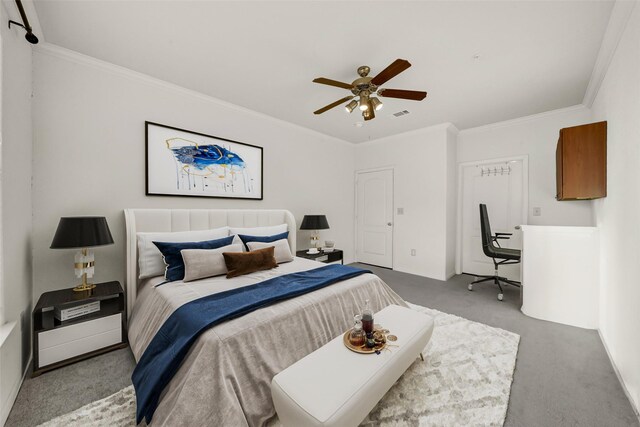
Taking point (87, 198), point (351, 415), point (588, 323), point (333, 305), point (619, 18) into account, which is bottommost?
point (588, 323)

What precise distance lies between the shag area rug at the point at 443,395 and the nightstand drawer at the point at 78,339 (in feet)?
2.11

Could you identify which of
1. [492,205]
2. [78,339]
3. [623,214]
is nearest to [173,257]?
[78,339]

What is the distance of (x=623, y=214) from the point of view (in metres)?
1.91

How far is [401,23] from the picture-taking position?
1961 millimetres

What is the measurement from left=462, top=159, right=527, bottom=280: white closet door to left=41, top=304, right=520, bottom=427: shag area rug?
2.35 meters

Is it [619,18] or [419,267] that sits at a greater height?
[619,18]

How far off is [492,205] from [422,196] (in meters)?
1.11

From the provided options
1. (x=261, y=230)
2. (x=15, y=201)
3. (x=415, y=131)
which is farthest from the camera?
(x=415, y=131)

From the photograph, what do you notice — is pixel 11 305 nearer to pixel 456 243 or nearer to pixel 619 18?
pixel 619 18

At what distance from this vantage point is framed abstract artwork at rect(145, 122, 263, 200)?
2.84m

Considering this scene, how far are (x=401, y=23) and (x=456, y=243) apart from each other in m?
3.85

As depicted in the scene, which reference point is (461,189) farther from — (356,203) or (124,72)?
(124,72)

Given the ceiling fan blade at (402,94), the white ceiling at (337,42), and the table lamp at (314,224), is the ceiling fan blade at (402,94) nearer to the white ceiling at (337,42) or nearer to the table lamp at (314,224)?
the white ceiling at (337,42)

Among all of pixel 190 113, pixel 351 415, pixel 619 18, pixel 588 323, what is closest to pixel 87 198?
pixel 190 113
